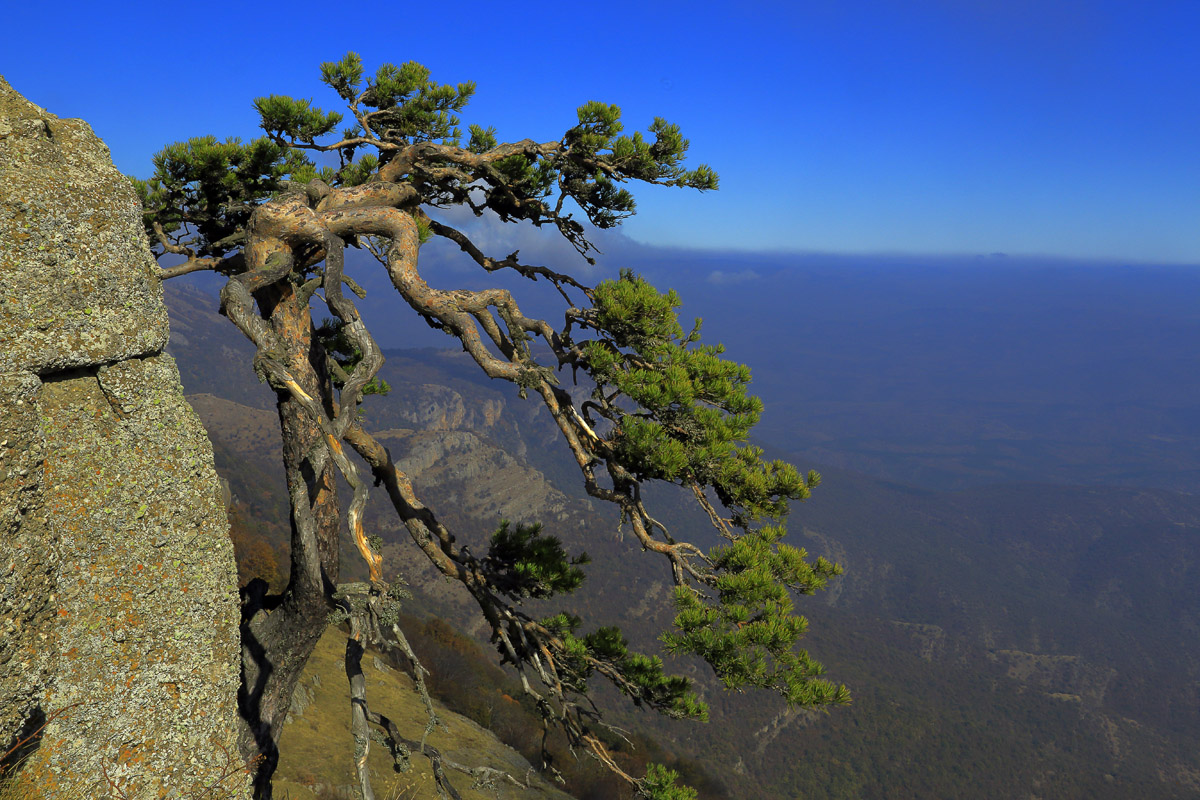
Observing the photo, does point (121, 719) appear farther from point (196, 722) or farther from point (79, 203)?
point (79, 203)

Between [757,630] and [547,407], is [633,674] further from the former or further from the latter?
[547,407]

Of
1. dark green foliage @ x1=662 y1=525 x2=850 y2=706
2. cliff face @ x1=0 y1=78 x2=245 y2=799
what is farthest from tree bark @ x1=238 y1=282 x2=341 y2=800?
dark green foliage @ x1=662 y1=525 x2=850 y2=706

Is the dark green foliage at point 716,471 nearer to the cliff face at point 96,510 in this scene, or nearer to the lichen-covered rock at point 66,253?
the cliff face at point 96,510

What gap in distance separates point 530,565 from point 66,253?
5.19 meters

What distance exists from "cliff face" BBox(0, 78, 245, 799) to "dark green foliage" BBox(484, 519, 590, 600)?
318 centimetres

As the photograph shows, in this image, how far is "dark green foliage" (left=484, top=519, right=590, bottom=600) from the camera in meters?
7.75

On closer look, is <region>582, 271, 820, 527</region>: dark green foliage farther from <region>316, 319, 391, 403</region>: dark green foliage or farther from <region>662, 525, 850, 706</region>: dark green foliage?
<region>316, 319, 391, 403</region>: dark green foliage

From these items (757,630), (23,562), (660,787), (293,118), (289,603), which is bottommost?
(660,787)

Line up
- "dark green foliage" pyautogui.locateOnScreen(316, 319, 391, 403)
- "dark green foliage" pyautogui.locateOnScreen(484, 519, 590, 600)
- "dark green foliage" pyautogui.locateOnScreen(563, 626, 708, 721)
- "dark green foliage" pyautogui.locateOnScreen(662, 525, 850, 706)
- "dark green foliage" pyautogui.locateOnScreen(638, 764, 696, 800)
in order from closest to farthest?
"dark green foliage" pyautogui.locateOnScreen(662, 525, 850, 706) → "dark green foliage" pyautogui.locateOnScreen(638, 764, 696, 800) → "dark green foliage" pyautogui.locateOnScreen(563, 626, 708, 721) → "dark green foliage" pyautogui.locateOnScreen(484, 519, 590, 600) → "dark green foliage" pyautogui.locateOnScreen(316, 319, 391, 403)

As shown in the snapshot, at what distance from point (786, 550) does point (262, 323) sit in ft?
16.9

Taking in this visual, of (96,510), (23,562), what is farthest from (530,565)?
(23,562)

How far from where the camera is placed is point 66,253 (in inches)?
178

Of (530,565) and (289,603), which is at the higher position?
(530,565)

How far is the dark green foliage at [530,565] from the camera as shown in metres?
7.75
